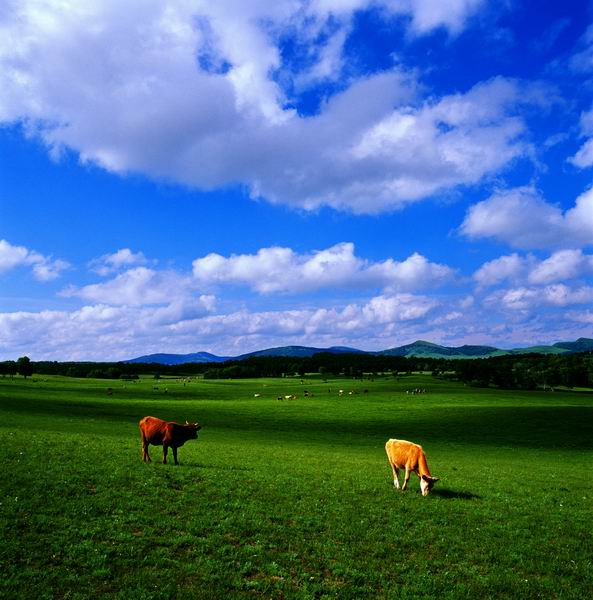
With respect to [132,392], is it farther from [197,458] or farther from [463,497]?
[463,497]

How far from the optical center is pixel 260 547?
14703 mm

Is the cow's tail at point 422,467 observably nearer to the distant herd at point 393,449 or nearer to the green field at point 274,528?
the distant herd at point 393,449

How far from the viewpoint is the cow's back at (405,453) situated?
2311 cm

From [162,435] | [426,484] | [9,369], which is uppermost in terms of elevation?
[9,369]

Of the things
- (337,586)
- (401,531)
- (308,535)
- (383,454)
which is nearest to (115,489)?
(308,535)

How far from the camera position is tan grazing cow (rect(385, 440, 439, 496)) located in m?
22.0

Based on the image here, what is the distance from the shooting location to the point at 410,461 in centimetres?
2320

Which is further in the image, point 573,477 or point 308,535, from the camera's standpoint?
point 573,477

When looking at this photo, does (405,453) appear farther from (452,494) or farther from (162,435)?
(162,435)

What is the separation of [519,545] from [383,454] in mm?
25544

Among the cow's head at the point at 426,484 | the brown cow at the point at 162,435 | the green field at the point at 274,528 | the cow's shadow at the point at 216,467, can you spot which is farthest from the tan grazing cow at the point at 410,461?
the brown cow at the point at 162,435

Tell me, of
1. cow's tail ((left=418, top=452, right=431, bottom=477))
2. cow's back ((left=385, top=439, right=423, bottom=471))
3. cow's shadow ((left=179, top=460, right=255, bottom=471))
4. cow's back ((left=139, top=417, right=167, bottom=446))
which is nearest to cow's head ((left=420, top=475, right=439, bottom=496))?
cow's tail ((left=418, top=452, right=431, bottom=477))

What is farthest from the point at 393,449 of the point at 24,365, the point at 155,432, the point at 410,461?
the point at 24,365

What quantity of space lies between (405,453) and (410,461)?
557mm
